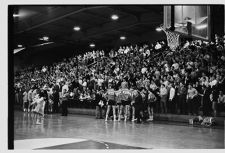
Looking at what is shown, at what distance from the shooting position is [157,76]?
14266mm

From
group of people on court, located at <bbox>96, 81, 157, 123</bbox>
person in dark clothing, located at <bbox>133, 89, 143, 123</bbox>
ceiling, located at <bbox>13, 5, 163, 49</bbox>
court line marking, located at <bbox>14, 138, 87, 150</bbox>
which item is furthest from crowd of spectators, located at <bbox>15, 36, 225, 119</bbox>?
court line marking, located at <bbox>14, 138, 87, 150</bbox>

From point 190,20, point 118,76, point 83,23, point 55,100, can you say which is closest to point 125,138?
point 190,20

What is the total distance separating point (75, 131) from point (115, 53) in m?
11.6

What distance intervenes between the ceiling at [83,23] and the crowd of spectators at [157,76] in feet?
5.04

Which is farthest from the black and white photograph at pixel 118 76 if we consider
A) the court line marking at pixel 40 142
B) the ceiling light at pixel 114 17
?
the ceiling light at pixel 114 17

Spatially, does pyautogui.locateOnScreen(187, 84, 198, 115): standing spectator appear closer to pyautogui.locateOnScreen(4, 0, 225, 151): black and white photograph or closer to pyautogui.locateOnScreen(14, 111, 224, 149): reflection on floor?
pyautogui.locateOnScreen(4, 0, 225, 151): black and white photograph

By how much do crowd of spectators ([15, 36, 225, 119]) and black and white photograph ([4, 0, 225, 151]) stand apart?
0.05 metres

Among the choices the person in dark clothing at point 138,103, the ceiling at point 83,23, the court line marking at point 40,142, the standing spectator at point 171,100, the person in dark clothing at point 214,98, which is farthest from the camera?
the ceiling at point 83,23

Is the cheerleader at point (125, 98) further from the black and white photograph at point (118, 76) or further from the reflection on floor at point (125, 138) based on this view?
the reflection on floor at point (125, 138)

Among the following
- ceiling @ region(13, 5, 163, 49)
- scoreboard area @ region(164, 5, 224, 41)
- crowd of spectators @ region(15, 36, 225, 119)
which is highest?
ceiling @ region(13, 5, 163, 49)

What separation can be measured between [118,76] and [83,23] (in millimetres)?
5725

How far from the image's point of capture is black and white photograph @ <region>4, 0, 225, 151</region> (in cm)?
855

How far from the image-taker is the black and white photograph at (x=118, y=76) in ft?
28.0

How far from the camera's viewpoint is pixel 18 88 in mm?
23938
